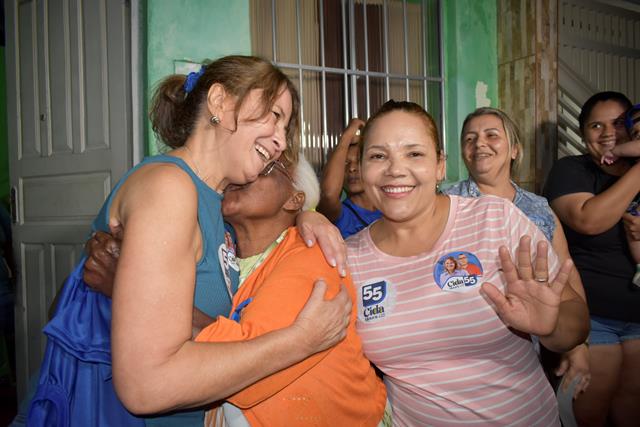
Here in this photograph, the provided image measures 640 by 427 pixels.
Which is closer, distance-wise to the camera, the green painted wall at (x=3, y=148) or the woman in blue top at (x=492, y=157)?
the woman in blue top at (x=492, y=157)

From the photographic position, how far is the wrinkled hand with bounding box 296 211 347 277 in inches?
58.1

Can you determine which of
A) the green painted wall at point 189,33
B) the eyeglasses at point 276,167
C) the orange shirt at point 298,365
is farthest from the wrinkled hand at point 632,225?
the green painted wall at point 189,33

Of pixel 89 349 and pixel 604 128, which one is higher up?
pixel 604 128

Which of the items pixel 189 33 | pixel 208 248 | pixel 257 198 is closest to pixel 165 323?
pixel 208 248

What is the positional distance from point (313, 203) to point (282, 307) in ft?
2.34

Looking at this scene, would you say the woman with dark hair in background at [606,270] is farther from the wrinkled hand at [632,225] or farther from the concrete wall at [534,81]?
the concrete wall at [534,81]

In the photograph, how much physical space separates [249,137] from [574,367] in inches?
69.4

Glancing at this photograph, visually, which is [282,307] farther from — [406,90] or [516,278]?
[406,90]

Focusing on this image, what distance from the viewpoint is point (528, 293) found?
1.33 m

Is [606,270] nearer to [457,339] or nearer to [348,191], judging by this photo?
[457,339]

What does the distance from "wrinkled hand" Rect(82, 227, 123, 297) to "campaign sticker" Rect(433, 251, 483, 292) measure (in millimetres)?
947

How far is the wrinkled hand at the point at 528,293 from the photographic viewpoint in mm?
1297

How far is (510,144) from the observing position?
9.22 ft

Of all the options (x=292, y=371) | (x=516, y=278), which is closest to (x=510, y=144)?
(x=516, y=278)
